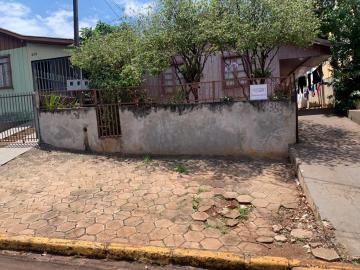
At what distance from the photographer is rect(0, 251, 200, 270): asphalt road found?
4652 millimetres

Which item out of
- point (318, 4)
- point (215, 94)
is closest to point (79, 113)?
point (215, 94)

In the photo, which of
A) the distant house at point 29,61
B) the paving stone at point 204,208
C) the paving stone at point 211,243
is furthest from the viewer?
the distant house at point 29,61

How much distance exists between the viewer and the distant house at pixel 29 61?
14836 mm

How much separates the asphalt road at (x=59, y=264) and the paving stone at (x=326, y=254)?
1.54 m

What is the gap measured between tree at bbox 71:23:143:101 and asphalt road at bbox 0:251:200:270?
17.9 feet

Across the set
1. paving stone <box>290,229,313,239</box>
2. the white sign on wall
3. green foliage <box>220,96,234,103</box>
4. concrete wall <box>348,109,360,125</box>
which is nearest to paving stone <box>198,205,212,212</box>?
paving stone <box>290,229,313,239</box>

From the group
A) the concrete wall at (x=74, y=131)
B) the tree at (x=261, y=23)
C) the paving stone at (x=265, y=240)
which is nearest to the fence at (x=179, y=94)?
the concrete wall at (x=74, y=131)

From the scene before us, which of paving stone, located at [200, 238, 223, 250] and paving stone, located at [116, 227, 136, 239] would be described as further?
paving stone, located at [116, 227, 136, 239]

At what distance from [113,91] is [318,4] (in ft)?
30.8

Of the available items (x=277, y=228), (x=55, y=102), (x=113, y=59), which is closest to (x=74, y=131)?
(x=55, y=102)

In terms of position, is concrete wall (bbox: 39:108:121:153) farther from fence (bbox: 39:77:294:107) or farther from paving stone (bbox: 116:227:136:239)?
paving stone (bbox: 116:227:136:239)

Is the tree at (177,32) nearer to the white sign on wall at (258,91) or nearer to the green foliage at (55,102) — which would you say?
the white sign on wall at (258,91)

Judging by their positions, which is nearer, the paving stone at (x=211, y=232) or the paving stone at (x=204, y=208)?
the paving stone at (x=211, y=232)

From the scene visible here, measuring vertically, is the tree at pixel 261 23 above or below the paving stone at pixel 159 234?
above
